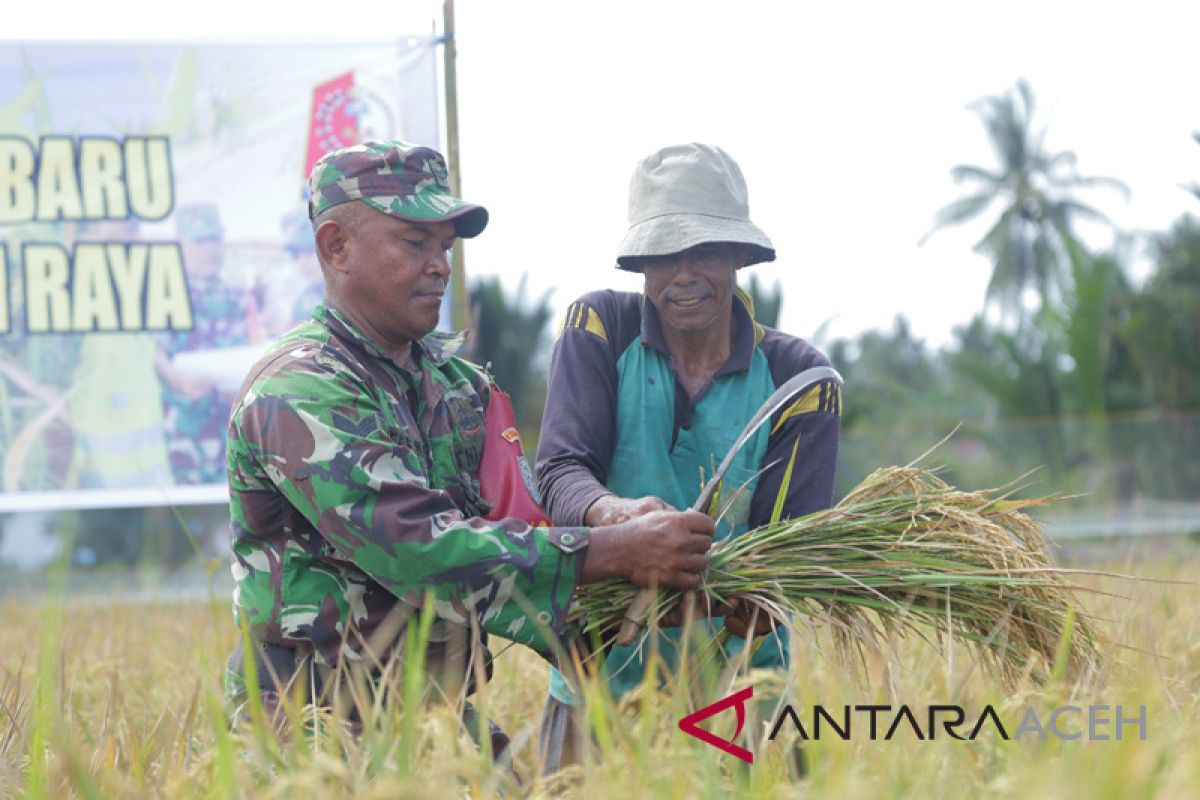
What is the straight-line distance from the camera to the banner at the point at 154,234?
19.8 feet

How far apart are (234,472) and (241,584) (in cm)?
21

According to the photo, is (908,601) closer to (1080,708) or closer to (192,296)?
(1080,708)

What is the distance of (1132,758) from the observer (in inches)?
54.0

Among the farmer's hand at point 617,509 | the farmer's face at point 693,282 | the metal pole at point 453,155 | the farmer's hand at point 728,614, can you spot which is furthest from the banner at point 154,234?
the farmer's hand at point 728,614

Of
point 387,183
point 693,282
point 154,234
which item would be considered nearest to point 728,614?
point 693,282

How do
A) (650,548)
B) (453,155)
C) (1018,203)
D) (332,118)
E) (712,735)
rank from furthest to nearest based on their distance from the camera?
(1018,203) → (332,118) → (453,155) → (650,548) → (712,735)

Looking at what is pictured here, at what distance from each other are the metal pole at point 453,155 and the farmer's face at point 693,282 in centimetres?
217

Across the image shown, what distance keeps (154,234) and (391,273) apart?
422 cm

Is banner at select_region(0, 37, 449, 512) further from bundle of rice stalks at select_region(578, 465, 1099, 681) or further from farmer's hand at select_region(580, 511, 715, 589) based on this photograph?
farmer's hand at select_region(580, 511, 715, 589)

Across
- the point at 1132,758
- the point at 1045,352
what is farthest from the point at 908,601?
the point at 1045,352

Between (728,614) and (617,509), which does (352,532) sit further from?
(728,614)

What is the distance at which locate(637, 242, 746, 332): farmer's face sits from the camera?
2738mm

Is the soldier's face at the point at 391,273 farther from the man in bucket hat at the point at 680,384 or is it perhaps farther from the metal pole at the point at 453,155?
the metal pole at the point at 453,155

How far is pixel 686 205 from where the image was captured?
9.05ft
